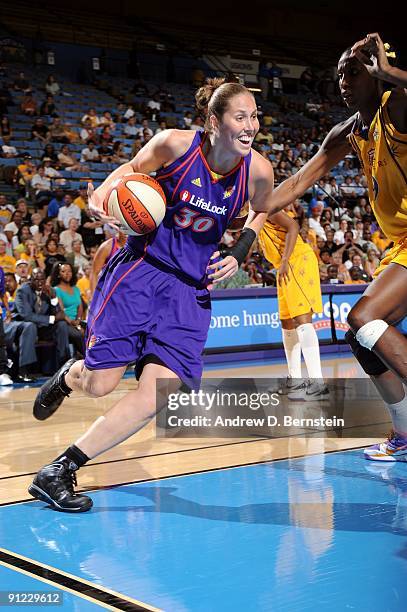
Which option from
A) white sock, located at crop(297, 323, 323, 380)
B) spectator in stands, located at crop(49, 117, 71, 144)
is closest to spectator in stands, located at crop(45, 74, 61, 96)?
spectator in stands, located at crop(49, 117, 71, 144)

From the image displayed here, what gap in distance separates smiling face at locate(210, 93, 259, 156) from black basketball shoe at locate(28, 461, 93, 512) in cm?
171

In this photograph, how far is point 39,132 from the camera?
54.4 feet

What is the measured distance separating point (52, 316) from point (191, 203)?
5.65 m

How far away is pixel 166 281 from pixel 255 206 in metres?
0.67

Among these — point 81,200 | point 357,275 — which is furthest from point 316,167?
point 81,200

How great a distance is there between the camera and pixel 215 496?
162 inches

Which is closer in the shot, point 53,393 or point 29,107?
point 53,393

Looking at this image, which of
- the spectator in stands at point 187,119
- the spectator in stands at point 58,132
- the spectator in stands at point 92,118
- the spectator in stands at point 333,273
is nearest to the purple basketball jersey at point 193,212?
the spectator in stands at point 333,273

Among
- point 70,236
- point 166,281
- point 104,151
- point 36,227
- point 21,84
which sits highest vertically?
point 21,84

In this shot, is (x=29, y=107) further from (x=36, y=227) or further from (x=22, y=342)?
(x=22, y=342)

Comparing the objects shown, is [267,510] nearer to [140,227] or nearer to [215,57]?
[140,227]

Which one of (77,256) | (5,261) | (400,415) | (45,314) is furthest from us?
(77,256)

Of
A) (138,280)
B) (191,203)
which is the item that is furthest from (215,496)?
(191,203)

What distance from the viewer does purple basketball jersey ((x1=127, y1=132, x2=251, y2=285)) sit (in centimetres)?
396
